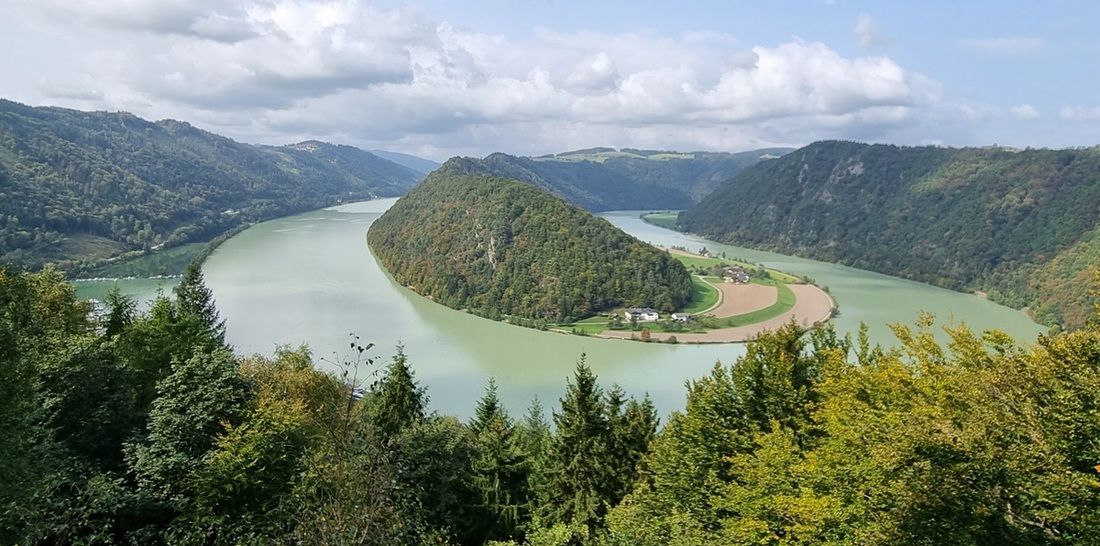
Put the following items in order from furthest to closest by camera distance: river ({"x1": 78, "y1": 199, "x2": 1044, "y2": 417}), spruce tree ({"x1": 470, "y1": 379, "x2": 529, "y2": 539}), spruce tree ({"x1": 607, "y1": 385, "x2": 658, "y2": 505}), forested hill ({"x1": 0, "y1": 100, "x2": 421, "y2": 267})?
forested hill ({"x1": 0, "y1": 100, "x2": 421, "y2": 267}) → river ({"x1": 78, "y1": 199, "x2": 1044, "y2": 417}) → spruce tree ({"x1": 607, "y1": 385, "x2": 658, "y2": 505}) → spruce tree ({"x1": 470, "y1": 379, "x2": 529, "y2": 539})

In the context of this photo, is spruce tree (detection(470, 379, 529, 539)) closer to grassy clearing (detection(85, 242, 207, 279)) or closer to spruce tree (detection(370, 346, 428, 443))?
spruce tree (detection(370, 346, 428, 443))

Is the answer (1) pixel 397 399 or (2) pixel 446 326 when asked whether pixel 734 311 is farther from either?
(1) pixel 397 399

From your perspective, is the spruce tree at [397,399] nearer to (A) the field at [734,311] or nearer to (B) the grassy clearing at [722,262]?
(A) the field at [734,311]

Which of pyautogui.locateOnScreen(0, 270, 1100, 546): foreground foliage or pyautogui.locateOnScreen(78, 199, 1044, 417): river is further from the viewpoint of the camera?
pyautogui.locateOnScreen(78, 199, 1044, 417): river

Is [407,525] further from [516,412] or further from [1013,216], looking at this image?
[1013,216]

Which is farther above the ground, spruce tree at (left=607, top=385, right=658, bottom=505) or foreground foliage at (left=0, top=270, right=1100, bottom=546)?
foreground foliage at (left=0, top=270, right=1100, bottom=546)

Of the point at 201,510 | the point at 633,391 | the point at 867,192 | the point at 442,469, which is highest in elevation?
the point at 867,192

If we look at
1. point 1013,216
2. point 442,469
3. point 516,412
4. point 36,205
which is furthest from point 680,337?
point 36,205

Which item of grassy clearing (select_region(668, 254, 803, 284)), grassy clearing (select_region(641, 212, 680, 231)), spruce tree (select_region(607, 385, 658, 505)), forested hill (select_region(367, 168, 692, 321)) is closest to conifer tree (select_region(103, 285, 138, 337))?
spruce tree (select_region(607, 385, 658, 505))
